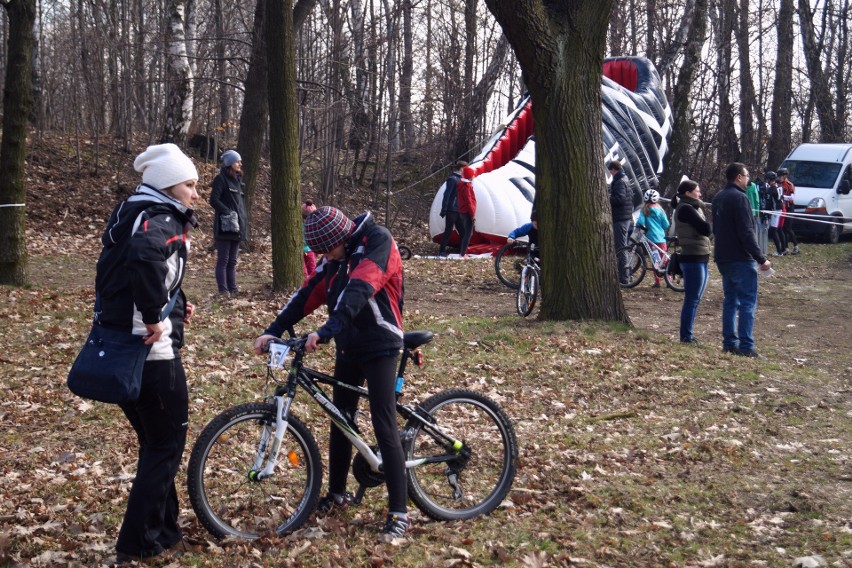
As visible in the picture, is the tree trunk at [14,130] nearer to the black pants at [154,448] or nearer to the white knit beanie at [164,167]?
the white knit beanie at [164,167]

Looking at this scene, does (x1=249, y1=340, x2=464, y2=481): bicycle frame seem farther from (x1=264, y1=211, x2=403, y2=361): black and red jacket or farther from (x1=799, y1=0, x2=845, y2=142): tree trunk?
(x1=799, y1=0, x2=845, y2=142): tree trunk

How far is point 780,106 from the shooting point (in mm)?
36688

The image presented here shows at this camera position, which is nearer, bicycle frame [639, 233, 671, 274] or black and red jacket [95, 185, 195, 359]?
black and red jacket [95, 185, 195, 359]

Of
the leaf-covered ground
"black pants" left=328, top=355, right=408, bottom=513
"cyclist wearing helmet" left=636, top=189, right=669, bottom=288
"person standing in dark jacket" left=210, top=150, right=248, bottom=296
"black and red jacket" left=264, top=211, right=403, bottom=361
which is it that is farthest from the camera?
"cyclist wearing helmet" left=636, top=189, right=669, bottom=288

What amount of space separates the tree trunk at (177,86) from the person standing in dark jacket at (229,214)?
9.42 metres

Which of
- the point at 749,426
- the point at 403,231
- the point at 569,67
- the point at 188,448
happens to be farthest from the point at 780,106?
the point at 188,448

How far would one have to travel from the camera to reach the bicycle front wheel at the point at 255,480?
5.03 m

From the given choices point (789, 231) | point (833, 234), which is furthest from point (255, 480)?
point (833, 234)

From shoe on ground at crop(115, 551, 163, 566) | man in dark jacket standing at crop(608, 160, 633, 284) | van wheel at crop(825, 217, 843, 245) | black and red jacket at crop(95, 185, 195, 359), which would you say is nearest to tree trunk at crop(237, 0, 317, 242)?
man in dark jacket standing at crop(608, 160, 633, 284)

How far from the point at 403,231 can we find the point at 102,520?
778 inches

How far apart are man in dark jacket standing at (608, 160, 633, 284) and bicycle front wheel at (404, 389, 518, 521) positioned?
10532mm

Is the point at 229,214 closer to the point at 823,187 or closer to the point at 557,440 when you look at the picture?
the point at 557,440

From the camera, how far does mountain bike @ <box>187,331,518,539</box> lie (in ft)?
16.5

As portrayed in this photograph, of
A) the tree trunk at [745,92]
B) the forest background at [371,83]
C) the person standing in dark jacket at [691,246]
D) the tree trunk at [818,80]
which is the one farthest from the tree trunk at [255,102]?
the tree trunk at [818,80]
